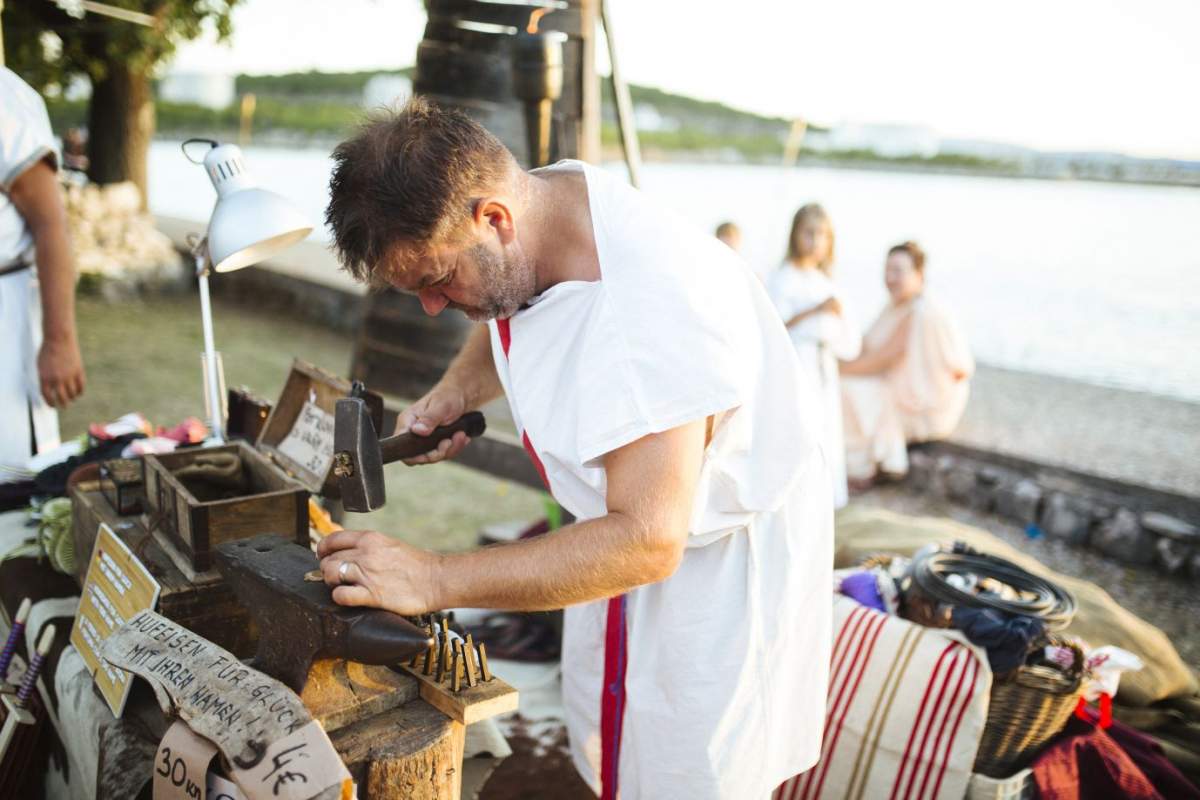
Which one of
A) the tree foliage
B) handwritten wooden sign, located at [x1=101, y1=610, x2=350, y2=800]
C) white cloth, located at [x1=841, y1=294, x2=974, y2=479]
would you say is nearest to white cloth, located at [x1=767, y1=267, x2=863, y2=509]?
white cloth, located at [x1=841, y1=294, x2=974, y2=479]

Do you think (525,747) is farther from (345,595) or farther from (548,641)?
(345,595)

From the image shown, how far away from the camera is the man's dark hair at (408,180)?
1196 millimetres

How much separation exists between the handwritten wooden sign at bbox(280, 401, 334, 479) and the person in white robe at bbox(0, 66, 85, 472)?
3.11 feet

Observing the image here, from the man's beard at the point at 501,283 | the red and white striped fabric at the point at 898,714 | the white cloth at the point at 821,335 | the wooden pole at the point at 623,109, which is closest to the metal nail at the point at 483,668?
the man's beard at the point at 501,283

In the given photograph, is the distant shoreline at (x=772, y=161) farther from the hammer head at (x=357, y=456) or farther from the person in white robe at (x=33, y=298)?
the hammer head at (x=357, y=456)

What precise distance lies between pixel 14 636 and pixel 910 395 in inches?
219

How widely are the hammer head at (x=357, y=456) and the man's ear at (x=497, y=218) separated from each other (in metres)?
0.38

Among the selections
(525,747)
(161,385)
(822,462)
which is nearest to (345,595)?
(822,462)

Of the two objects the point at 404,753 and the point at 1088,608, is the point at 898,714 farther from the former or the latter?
the point at 404,753

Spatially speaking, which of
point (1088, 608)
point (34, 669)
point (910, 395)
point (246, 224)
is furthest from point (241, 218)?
point (910, 395)

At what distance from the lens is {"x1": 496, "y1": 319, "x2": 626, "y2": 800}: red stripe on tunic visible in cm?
174

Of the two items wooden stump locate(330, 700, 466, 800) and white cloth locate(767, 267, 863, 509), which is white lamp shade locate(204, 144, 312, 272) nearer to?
wooden stump locate(330, 700, 466, 800)

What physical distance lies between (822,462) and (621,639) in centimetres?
56

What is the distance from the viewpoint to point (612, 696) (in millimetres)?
1766
